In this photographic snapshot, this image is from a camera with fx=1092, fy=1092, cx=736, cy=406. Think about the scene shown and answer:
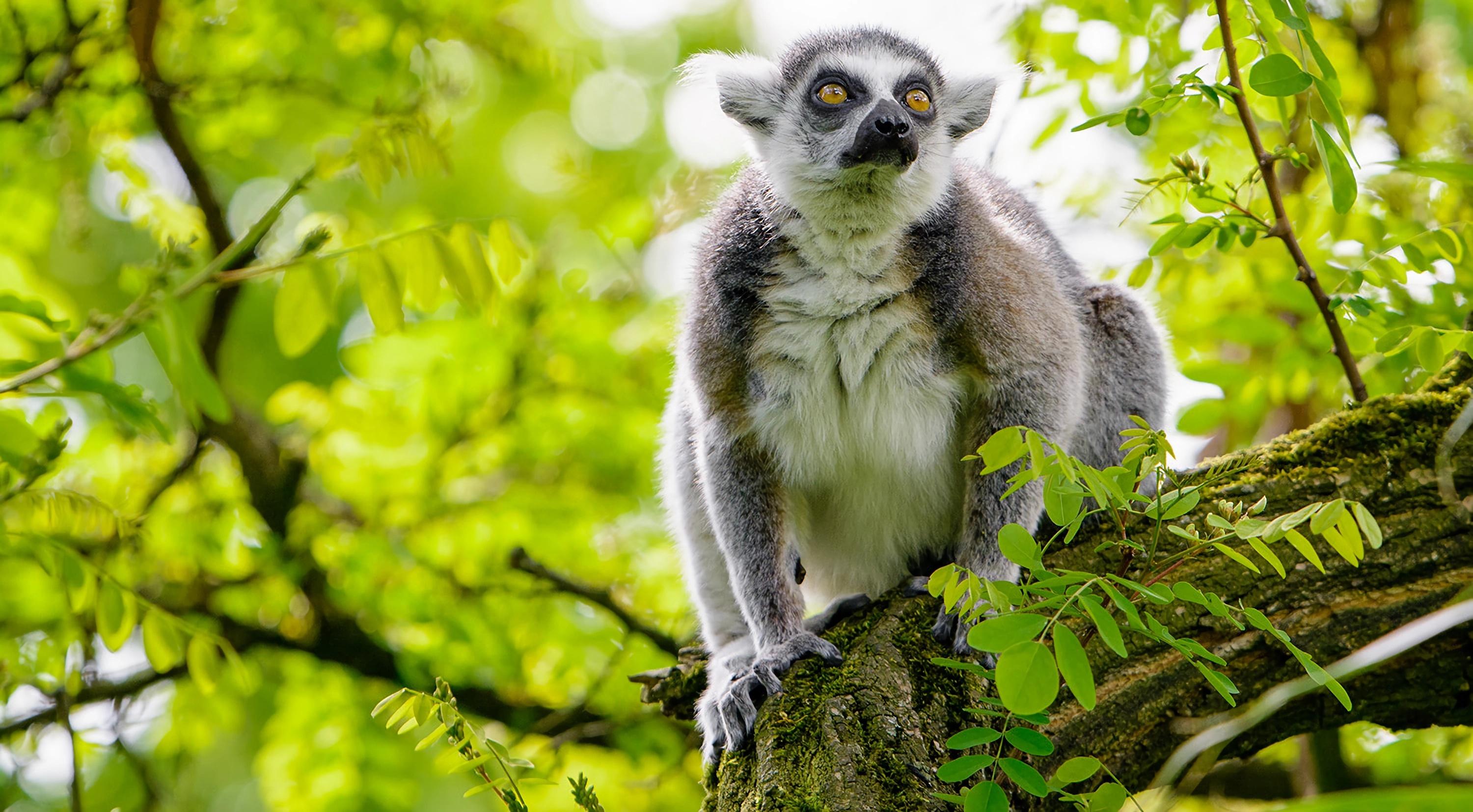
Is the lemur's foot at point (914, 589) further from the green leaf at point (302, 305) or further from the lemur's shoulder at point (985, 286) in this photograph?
the green leaf at point (302, 305)

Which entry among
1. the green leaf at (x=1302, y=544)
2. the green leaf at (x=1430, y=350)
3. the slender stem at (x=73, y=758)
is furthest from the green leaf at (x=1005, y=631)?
the slender stem at (x=73, y=758)

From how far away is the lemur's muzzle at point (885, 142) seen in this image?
388 centimetres

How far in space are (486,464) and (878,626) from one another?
9.37ft

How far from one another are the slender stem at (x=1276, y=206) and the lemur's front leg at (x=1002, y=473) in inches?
33.6

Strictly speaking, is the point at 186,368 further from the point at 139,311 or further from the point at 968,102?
the point at 968,102

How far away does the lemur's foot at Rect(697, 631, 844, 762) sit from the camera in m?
3.26

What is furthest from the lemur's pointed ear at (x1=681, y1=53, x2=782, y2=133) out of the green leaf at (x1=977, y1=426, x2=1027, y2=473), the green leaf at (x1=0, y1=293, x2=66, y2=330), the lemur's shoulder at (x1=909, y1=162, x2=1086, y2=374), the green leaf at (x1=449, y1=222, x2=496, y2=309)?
the green leaf at (x1=0, y1=293, x2=66, y2=330)

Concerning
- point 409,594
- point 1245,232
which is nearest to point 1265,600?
point 1245,232

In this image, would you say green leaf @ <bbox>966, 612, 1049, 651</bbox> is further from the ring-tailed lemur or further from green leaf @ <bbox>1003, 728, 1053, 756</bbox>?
the ring-tailed lemur

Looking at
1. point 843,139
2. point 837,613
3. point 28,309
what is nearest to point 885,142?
point 843,139

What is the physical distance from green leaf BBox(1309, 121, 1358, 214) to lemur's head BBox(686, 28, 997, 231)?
1.70 m

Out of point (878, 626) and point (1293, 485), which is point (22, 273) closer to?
point (878, 626)

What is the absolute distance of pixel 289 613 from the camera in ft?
18.8

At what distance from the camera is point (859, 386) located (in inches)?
148
